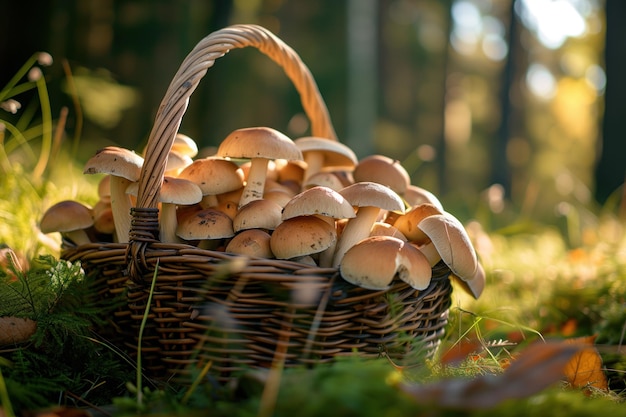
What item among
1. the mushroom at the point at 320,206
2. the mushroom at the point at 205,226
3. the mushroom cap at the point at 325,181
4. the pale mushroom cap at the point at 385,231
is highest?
the mushroom at the point at 320,206

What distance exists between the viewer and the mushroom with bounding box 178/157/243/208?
1700 mm

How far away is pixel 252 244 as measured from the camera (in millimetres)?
1495

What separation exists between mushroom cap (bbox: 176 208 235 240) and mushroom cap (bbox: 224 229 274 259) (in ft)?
0.20

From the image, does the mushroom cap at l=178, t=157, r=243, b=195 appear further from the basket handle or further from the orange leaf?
the orange leaf

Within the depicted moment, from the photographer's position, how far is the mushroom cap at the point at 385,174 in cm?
193

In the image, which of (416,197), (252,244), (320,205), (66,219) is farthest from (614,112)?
(66,219)

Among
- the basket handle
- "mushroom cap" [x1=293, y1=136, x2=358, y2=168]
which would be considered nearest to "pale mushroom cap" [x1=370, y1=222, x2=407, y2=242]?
"mushroom cap" [x1=293, y1=136, x2=358, y2=168]

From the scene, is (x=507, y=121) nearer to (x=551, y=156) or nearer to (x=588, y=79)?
(x=588, y=79)

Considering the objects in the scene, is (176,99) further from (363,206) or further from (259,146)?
(363,206)

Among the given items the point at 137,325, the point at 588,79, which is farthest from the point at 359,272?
the point at 588,79

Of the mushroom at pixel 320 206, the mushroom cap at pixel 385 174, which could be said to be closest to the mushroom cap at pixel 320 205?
the mushroom at pixel 320 206

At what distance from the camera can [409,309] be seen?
57.4 inches

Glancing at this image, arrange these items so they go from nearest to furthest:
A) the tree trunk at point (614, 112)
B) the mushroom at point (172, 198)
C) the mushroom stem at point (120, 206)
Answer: the mushroom at point (172, 198) < the mushroom stem at point (120, 206) < the tree trunk at point (614, 112)

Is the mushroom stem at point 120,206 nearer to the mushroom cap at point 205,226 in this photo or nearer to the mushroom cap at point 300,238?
the mushroom cap at point 205,226
